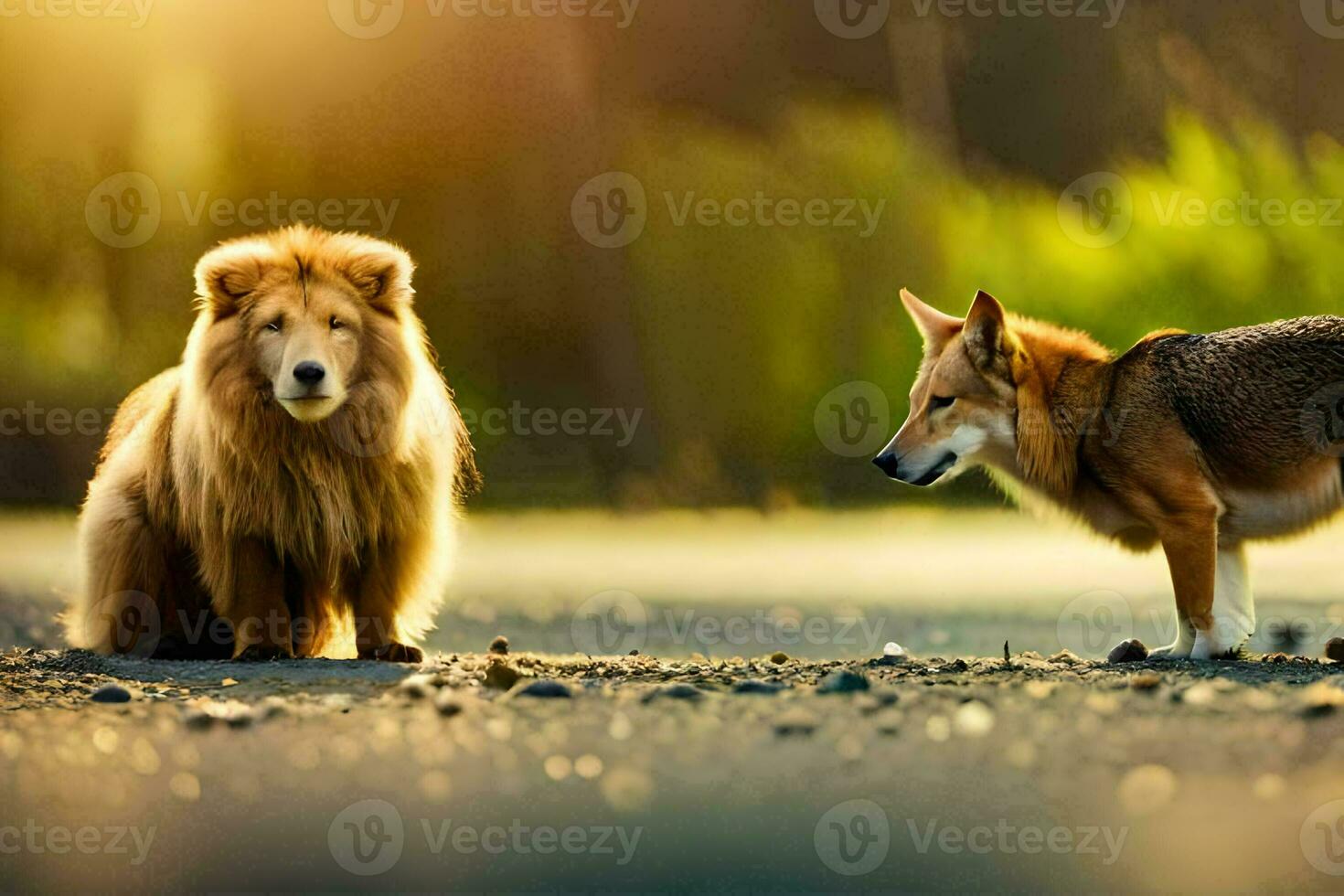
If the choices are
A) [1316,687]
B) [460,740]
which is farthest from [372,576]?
[1316,687]

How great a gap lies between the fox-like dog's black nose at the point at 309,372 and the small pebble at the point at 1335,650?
397 centimetres

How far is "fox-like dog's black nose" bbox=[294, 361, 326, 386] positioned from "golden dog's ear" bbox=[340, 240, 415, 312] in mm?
559

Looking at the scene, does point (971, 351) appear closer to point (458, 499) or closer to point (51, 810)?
point (458, 499)

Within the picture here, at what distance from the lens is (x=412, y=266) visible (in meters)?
5.89

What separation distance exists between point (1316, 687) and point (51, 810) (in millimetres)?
3686

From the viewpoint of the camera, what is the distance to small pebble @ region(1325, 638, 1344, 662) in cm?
573

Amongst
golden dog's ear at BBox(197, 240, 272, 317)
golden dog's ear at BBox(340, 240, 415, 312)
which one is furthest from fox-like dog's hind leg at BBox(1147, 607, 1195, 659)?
golden dog's ear at BBox(197, 240, 272, 317)

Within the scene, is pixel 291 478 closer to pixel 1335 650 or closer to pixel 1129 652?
pixel 1129 652

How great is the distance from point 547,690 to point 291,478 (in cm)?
145

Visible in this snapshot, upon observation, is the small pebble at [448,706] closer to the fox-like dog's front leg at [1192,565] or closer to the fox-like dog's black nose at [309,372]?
the fox-like dog's black nose at [309,372]

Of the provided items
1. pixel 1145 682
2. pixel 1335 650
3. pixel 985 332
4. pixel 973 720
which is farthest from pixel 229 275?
pixel 1335 650

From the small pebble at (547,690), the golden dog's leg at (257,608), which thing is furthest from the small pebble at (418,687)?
the golden dog's leg at (257,608)

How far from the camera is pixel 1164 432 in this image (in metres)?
5.71
